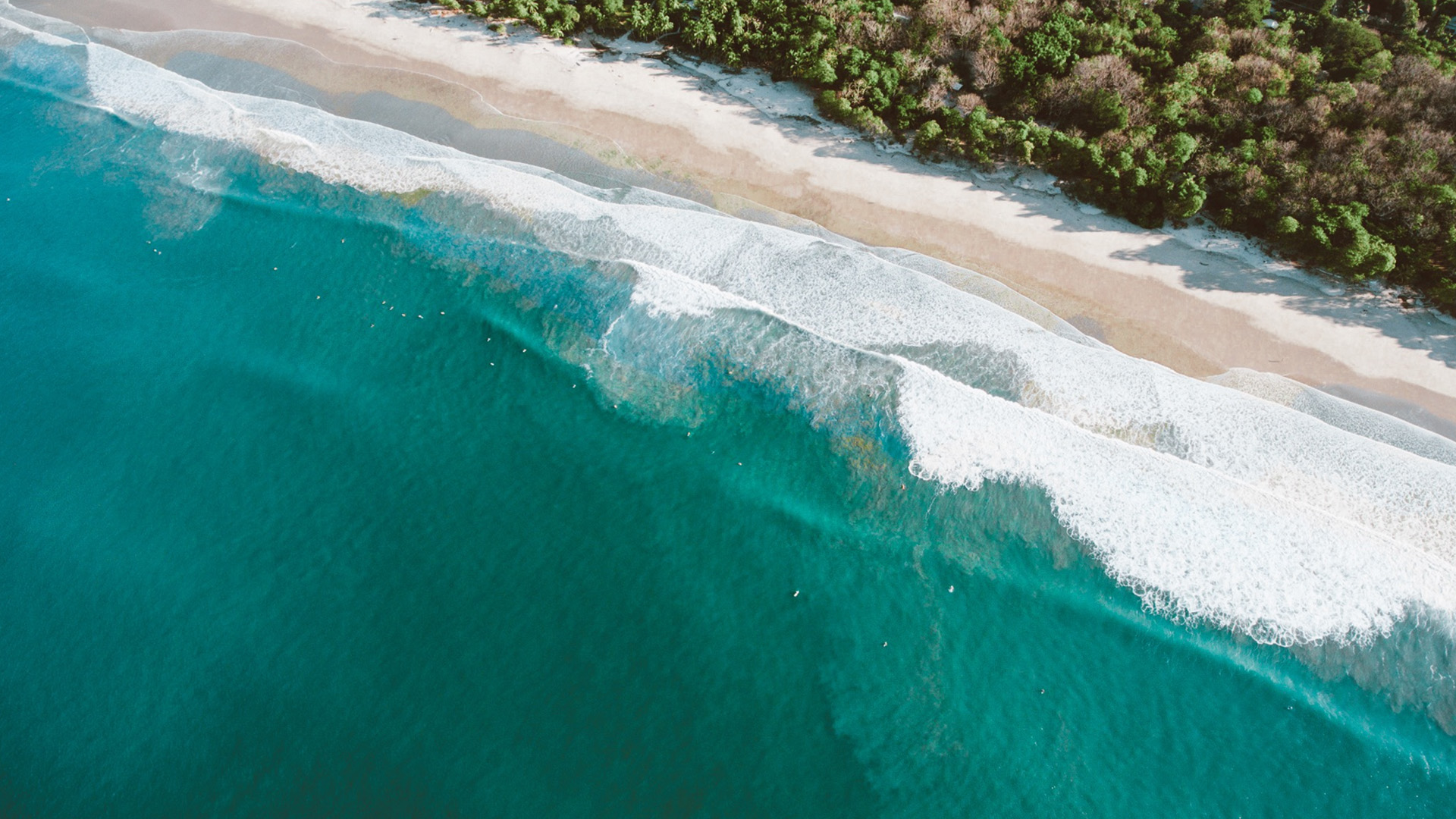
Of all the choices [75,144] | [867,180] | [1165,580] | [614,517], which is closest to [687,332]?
[614,517]

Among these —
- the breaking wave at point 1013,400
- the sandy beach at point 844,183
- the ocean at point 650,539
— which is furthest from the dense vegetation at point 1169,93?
the ocean at point 650,539

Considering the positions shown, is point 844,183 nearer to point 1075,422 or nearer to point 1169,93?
point 1075,422

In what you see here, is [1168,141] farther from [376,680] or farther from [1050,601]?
[376,680]

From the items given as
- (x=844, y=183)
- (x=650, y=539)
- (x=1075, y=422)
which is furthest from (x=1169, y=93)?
(x=650, y=539)

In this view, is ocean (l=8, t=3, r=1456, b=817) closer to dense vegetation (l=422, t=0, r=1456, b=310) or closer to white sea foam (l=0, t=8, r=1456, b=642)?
white sea foam (l=0, t=8, r=1456, b=642)

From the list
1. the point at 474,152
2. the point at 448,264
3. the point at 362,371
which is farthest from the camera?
the point at 474,152

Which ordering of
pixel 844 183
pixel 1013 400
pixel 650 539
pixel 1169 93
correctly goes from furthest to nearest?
pixel 844 183
pixel 1169 93
pixel 1013 400
pixel 650 539
